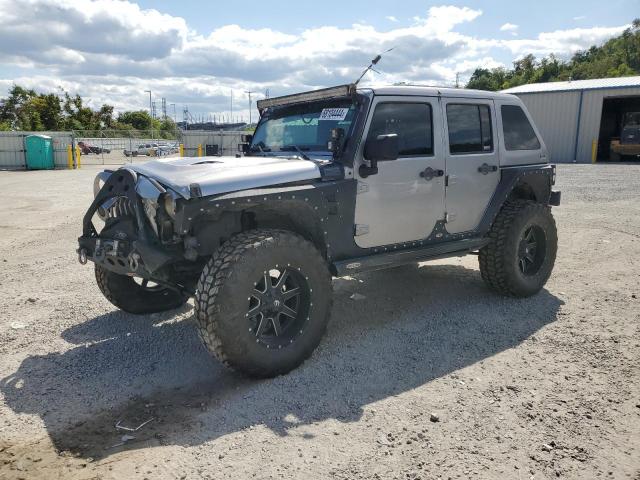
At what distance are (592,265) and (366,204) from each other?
4016mm

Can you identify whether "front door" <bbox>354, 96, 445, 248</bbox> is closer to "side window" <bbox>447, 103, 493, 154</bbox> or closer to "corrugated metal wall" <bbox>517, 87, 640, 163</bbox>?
"side window" <bbox>447, 103, 493, 154</bbox>

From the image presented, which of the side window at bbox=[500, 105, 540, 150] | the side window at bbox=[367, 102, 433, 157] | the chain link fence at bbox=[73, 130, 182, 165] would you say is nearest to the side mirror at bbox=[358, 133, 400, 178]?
the side window at bbox=[367, 102, 433, 157]

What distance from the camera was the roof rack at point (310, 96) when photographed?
4289 mm

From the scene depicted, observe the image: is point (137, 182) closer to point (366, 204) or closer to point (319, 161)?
point (319, 161)

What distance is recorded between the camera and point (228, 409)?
3389 mm

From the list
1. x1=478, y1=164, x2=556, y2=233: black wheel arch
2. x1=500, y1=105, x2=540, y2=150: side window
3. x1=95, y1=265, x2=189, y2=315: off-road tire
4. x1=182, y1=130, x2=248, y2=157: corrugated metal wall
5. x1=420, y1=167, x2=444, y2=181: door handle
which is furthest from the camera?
x1=182, y1=130, x2=248, y2=157: corrugated metal wall

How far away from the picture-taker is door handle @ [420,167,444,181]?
4.61 m

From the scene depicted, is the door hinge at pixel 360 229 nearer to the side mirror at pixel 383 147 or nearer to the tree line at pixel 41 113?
the side mirror at pixel 383 147

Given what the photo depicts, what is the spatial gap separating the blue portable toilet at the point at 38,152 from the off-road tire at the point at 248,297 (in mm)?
25902

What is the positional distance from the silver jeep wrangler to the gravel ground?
39cm

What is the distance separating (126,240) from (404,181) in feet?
7.42

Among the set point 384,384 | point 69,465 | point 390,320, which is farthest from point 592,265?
point 69,465

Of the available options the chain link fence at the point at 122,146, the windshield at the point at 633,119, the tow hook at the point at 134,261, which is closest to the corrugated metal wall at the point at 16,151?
the chain link fence at the point at 122,146

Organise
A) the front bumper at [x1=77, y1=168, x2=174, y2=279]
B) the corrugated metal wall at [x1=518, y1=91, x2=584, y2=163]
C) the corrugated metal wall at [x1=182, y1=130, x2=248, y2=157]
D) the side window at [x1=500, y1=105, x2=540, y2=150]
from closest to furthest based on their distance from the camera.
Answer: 1. the front bumper at [x1=77, y1=168, x2=174, y2=279]
2. the side window at [x1=500, y1=105, x2=540, y2=150]
3. the corrugated metal wall at [x1=182, y1=130, x2=248, y2=157]
4. the corrugated metal wall at [x1=518, y1=91, x2=584, y2=163]
